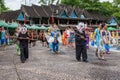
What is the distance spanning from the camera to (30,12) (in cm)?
6875

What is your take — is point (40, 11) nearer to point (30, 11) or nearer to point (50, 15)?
point (50, 15)

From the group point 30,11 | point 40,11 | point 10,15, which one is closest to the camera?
point 10,15

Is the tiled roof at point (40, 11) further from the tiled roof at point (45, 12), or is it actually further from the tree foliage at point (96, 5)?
the tree foliage at point (96, 5)

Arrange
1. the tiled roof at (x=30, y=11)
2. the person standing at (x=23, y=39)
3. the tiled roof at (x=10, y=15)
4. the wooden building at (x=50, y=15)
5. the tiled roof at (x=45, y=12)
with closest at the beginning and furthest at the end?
the person standing at (x=23, y=39)
the tiled roof at (x=10, y=15)
the wooden building at (x=50, y=15)
the tiled roof at (x=30, y=11)
the tiled roof at (x=45, y=12)

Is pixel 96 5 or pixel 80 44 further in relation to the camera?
pixel 96 5

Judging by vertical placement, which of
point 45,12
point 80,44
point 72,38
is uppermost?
point 45,12

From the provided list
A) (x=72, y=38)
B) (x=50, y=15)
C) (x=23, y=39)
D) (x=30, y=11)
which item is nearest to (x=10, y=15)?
(x=30, y=11)

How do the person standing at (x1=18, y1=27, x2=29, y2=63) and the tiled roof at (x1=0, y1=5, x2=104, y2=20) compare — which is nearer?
the person standing at (x1=18, y1=27, x2=29, y2=63)

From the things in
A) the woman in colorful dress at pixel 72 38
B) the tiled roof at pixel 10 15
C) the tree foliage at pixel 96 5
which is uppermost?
the tree foliage at pixel 96 5

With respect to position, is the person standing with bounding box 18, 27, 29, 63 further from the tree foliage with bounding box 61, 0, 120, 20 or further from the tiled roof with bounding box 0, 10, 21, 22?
the tree foliage with bounding box 61, 0, 120, 20

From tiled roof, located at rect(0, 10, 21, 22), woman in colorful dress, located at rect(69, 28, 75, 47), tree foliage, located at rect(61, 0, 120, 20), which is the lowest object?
woman in colorful dress, located at rect(69, 28, 75, 47)

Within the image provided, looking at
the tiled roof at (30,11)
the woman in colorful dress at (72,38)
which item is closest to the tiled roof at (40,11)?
the tiled roof at (30,11)

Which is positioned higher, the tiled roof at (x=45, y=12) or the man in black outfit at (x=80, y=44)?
the tiled roof at (x=45, y=12)

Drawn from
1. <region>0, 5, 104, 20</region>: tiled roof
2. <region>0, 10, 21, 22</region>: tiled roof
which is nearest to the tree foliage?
<region>0, 5, 104, 20</region>: tiled roof
